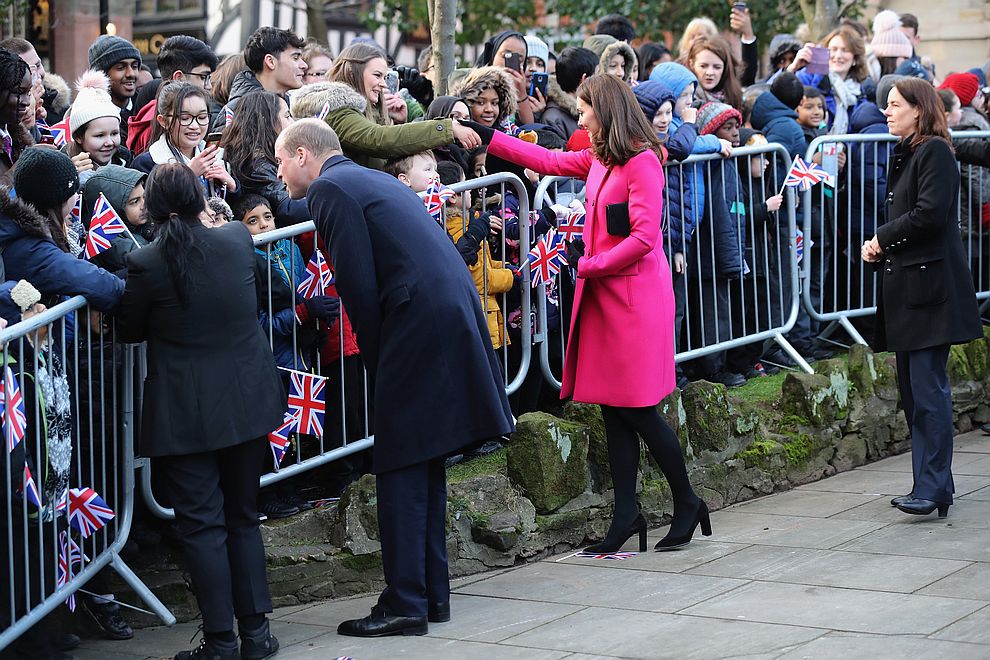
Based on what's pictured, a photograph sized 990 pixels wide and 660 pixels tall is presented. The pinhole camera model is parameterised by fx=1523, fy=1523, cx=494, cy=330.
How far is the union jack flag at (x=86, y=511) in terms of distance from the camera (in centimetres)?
570

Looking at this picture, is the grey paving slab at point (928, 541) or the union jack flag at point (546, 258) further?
the union jack flag at point (546, 258)

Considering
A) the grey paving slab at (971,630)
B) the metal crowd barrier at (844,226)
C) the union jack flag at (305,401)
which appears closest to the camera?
the grey paving slab at (971,630)

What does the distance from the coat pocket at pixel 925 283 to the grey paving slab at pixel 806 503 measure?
115 centimetres

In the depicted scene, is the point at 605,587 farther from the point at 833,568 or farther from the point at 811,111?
the point at 811,111

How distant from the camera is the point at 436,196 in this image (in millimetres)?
7207

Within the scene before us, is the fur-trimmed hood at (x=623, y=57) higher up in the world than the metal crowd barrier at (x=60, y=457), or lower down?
higher up

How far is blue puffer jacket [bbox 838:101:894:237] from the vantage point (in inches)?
392

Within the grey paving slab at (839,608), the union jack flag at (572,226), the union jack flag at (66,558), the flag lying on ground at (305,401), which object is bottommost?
the grey paving slab at (839,608)

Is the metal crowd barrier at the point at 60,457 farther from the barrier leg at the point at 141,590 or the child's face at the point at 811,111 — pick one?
the child's face at the point at 811,111

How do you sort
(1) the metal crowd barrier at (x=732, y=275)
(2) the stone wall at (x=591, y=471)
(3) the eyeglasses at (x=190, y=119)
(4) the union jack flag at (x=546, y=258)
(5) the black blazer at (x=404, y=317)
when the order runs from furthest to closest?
(1) the metal crowd barrier at (x=732, y=275) → (4) the union jack flag at (x=546, y=258) → (3) the eyeglasses at (x=190, y=119) → (2) the stone wall at (x=591, y=471) → (5) the black blazer at (x=404, y=317)

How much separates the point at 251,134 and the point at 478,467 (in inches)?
75.5

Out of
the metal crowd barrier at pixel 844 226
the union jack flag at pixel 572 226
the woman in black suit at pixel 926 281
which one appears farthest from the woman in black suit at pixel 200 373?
the metal crowd barrier at pixel 844 226

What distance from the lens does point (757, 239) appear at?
9398mm

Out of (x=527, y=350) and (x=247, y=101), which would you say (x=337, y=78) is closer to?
(x=247, y=101)
